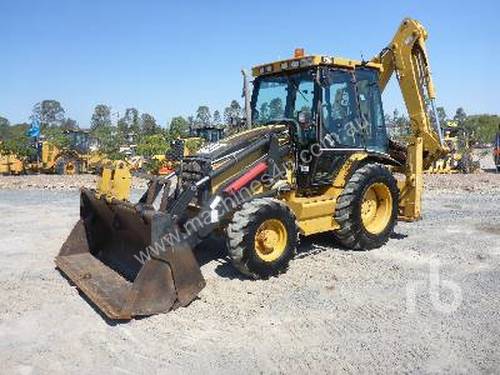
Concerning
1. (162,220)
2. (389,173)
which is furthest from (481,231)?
(162,220)

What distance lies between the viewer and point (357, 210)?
24.5 feet

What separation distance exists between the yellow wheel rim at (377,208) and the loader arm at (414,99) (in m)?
0.60

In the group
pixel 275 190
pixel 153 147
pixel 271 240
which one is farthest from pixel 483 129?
pixel 271 240

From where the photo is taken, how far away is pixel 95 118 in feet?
246

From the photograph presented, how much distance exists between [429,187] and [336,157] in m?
9.13

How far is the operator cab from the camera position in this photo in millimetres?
7246

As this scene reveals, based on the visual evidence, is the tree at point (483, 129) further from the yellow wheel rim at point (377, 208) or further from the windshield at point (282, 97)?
the windshield at point (282, 97)

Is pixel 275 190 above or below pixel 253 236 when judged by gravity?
above

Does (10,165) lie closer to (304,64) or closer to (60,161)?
(60,161)

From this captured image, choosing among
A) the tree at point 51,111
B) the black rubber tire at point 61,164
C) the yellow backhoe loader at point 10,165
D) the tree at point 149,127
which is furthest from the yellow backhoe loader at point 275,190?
the tree at point 51,111

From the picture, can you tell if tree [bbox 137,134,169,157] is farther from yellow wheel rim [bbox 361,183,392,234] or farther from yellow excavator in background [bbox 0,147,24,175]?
yellow wheel rim [bbox 361,183,392,234]

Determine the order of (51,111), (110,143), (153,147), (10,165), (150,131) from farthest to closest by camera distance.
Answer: (51,111)
(150,131)
(110,143)
(153,147)
(10,165)

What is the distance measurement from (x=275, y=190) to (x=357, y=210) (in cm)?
130

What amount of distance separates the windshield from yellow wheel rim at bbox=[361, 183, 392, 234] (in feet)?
5.57
